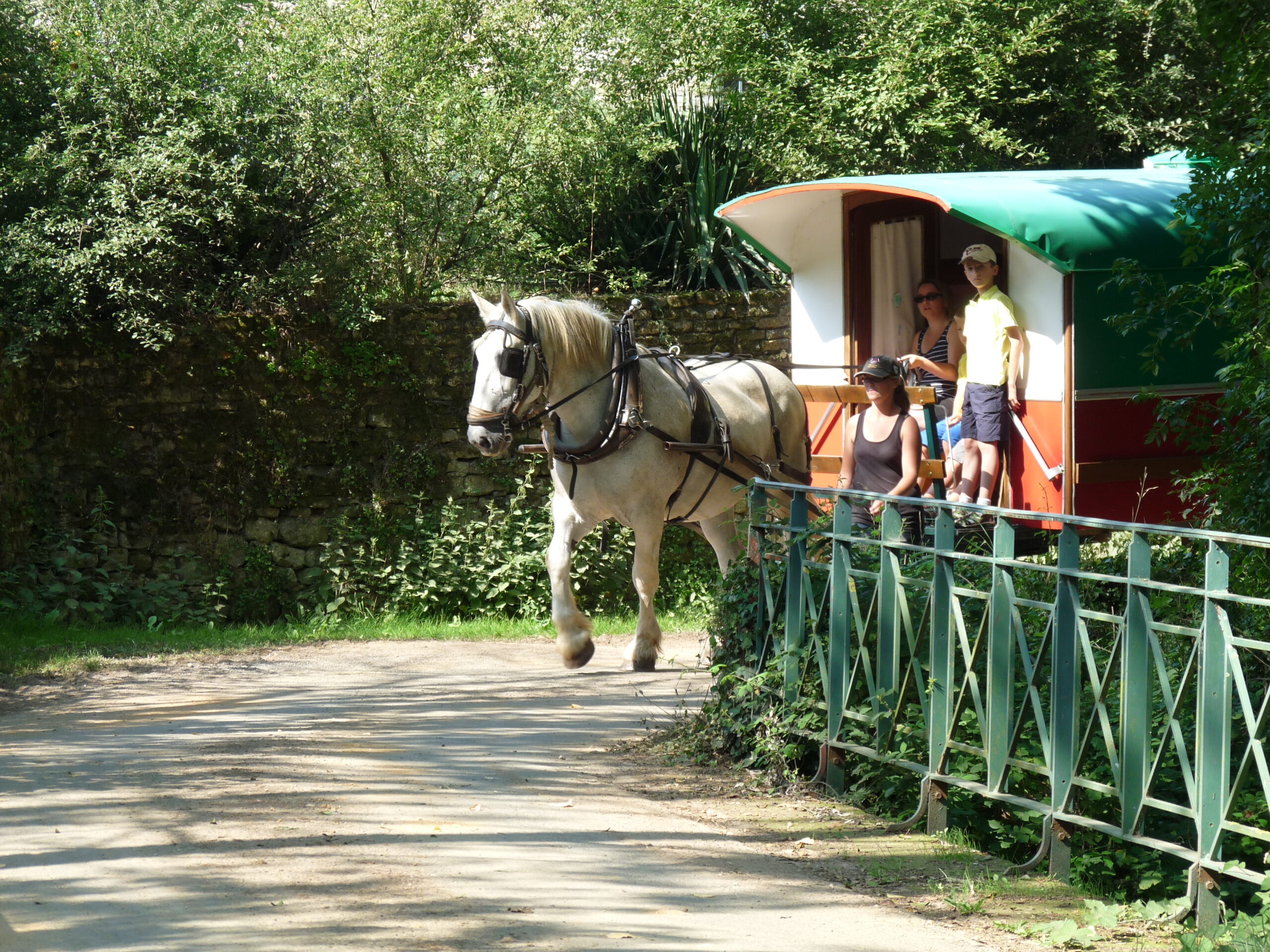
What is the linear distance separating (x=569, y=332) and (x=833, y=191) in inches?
120

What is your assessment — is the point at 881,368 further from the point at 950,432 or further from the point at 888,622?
the point at 888,622

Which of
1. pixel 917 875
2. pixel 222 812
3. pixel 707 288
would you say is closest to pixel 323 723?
pixel 222 812

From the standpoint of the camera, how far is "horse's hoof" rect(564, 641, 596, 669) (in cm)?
820

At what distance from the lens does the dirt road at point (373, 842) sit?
3.70 m

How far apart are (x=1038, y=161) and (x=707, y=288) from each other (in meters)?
4.80

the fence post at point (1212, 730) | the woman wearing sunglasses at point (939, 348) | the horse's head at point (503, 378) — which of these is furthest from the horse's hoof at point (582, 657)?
the fence post at point (1212, 730)

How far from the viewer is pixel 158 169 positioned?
9906 mm

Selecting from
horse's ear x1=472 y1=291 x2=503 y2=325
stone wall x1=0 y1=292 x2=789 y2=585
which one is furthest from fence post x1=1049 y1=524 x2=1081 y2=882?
stone wall x1=0 y1=292 x2=789 y2=585

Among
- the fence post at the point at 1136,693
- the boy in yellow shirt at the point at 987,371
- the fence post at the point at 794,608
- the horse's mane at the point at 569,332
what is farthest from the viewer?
the boy in yellow shirt at the point at 987,371

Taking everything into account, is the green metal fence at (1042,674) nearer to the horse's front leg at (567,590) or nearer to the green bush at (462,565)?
the horse's front leg at (567,590)

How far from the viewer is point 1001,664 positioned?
454cm

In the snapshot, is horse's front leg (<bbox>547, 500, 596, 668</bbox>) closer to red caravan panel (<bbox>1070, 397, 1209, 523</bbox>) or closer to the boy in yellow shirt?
the boy in yellow shirt

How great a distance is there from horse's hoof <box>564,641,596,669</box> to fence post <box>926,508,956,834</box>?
3579 mm

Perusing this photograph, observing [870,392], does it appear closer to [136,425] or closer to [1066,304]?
[1066,304]
